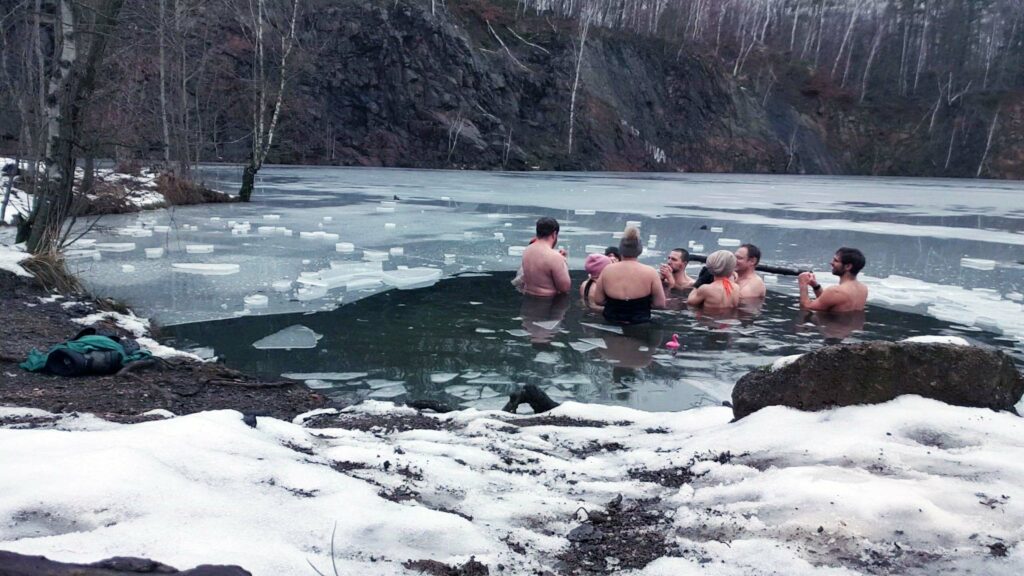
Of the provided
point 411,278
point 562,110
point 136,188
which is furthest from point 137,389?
point 562,110

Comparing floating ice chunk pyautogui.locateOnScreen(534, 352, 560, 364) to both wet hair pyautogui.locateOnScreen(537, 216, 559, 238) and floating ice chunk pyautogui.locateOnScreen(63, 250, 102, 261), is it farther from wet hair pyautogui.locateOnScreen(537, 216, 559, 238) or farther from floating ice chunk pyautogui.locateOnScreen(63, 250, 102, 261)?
floating ice chunk pyautogui.locateOnScreen(63, 250, 102, 261)

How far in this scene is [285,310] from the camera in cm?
788

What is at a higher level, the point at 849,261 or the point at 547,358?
the point at 849,261

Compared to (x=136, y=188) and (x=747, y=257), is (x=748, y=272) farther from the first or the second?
(x=136, y=188)

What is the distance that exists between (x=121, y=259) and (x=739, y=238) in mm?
10171

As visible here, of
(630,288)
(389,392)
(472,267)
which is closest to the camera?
(389,392)

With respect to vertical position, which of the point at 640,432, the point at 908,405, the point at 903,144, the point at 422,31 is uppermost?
the point at 422,31

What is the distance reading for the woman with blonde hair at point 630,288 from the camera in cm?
839

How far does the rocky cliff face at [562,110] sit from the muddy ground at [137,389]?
33146 mm

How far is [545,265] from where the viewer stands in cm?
923

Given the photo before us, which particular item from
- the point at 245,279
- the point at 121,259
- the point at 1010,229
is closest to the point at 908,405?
the point at 245,279

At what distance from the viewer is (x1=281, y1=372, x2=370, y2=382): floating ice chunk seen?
588 cm

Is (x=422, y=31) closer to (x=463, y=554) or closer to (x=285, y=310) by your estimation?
(x=285, y=310)

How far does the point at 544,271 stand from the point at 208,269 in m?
4.04
